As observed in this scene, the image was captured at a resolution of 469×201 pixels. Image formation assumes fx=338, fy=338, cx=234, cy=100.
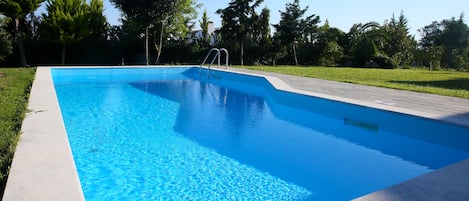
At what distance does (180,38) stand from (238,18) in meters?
3.48

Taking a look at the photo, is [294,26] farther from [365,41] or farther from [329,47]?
[365,41]

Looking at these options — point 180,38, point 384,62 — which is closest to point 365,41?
point 384,62

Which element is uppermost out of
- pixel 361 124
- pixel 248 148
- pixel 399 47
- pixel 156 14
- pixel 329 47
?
pixel 156 14

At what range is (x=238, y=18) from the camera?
18.9 meters

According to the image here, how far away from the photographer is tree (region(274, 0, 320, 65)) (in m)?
20.8

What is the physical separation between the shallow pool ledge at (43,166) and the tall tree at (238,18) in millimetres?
15387

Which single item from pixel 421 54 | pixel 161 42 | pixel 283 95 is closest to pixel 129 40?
pixel 161 42

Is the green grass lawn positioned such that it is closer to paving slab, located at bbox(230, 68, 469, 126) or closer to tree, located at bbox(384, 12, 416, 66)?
paving slab, located at bbox(230, 68, 469, 126)

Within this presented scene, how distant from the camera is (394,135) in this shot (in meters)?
5.30

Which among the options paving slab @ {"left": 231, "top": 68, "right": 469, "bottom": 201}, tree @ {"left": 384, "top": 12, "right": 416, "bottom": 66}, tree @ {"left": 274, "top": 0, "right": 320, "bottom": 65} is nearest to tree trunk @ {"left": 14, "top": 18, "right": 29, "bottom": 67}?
paving slab @ {"left": 231, "top": 68, "right": 469, "bottom": 201}

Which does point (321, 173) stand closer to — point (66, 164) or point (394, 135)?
point (394, 135)

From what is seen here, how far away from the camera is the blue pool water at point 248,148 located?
332cm

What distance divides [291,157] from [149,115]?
10.6ft

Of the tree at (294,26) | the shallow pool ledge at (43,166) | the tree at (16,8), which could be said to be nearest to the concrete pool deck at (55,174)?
the shallow pool ledge at (43,166)
